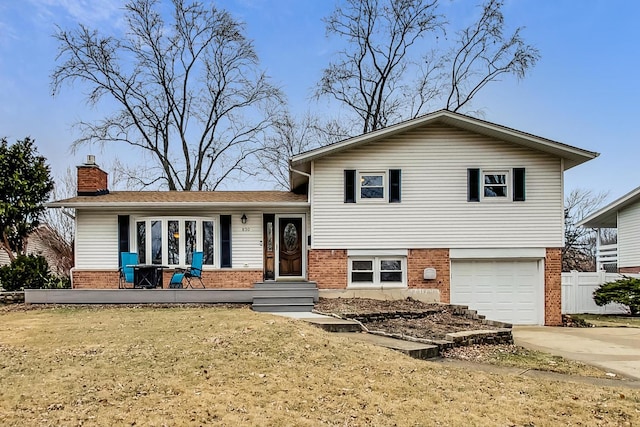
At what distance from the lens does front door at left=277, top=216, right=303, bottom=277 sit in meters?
17.1

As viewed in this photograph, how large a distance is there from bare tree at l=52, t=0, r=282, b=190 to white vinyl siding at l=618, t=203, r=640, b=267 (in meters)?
18.9

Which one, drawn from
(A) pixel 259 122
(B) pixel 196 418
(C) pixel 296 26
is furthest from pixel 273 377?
(A) pixel 259 122

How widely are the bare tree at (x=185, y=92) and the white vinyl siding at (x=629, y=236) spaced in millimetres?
18945

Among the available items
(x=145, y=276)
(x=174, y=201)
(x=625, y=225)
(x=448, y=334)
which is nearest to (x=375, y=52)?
(x=625, y=225)

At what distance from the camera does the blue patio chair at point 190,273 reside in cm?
1508

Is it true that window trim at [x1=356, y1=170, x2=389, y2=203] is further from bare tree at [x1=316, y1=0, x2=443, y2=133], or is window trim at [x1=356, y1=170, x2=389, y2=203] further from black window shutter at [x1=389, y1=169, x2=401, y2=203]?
bare tree at [x1=316, y1=0, x2=443, y2=133]

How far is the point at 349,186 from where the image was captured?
15859mm

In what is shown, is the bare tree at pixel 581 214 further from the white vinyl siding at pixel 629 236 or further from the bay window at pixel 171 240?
the bay window at pixel 171 240

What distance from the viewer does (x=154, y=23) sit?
29.2m

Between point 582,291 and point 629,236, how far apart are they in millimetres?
5077

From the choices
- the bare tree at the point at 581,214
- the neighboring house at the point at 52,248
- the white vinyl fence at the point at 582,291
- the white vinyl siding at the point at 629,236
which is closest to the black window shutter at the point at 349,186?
the white vinyl fence at the point at 582,291

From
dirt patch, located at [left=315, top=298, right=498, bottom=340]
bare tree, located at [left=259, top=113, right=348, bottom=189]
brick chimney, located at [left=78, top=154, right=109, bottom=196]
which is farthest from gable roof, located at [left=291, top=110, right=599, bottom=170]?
bare tree, located at [left=259, top=113, right=348, bottom=189]

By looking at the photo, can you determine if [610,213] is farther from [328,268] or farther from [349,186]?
[328,268]

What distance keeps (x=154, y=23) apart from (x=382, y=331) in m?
25.6
